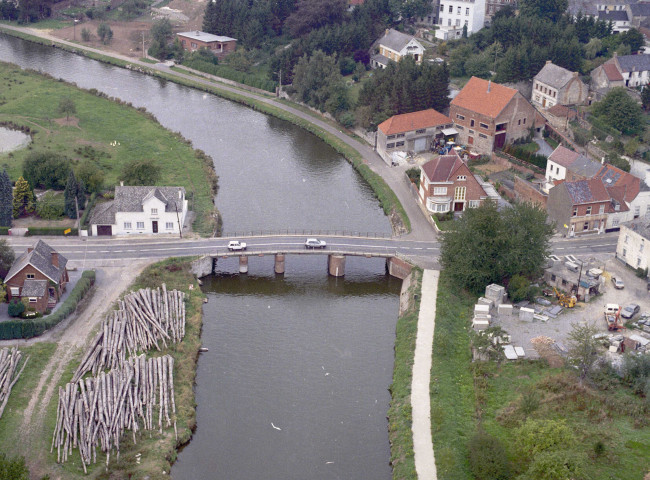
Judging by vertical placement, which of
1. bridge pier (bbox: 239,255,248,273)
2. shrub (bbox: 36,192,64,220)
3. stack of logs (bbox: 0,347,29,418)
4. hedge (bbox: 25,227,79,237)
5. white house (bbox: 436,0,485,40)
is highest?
white house (bbox: 436,0,485,40)

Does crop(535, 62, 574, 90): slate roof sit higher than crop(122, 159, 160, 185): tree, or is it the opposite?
crop(535, 62, 574, 90): slate roof

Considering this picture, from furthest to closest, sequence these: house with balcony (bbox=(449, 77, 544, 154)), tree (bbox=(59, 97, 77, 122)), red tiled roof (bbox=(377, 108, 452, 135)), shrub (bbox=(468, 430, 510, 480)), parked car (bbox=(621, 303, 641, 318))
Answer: tree (bbox=(59, 97, 77, 122))
red tiled roof (bbox=(377, 108, 452, 135))
house with balcony (bbox=(449, 77, 544, 154))
parked car (bbox=(621, 303, 641, 318))
shrub (bbox=(468, 430, 510, 480))

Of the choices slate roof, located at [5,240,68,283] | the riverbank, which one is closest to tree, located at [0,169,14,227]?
slate roof, located at [5,240,68,283]

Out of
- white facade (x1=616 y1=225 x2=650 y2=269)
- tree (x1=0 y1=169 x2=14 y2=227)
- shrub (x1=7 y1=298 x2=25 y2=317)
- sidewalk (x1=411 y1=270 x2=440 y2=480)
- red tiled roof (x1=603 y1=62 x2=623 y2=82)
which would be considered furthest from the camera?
red tiled roof (x1=603 y1=62 x2=623 y2=82)

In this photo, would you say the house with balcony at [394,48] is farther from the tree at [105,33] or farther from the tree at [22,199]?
the tree at [22,199]

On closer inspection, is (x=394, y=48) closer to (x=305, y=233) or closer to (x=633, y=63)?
(x=633, y=63)

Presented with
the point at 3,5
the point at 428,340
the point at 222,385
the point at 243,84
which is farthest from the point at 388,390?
the point at 3,5

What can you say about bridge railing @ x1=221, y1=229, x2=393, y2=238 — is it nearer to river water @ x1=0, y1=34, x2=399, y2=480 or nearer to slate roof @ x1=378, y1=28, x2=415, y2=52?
river water @ x1=0, y1=34, x2=399, y2=480
